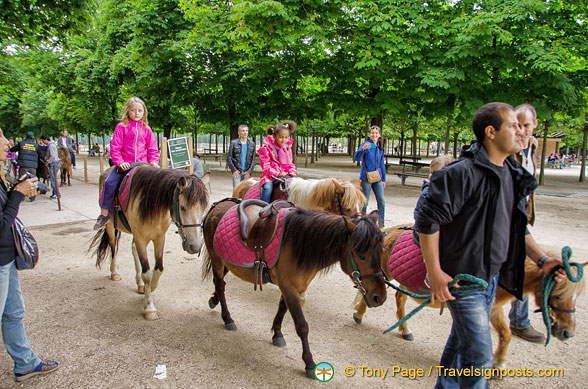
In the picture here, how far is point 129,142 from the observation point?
488cm

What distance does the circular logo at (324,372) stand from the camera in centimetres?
292

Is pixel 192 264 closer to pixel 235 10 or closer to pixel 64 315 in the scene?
pixel 64 315

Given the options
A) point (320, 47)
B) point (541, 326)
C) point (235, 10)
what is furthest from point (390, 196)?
point (541, 326)

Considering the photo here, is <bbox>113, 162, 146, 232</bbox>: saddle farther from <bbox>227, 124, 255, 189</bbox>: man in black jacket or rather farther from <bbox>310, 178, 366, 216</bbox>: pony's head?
<bbox>227, 124, 255, 189</bbox>: man in black jacket

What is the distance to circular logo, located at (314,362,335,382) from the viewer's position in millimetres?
2918

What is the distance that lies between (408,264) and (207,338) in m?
2.12

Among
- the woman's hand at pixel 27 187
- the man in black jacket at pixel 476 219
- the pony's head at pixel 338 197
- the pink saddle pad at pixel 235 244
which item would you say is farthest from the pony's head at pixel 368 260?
the woman's hand at pixel 27 187

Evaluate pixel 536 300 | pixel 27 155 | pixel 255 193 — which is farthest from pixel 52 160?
pixel 536 300

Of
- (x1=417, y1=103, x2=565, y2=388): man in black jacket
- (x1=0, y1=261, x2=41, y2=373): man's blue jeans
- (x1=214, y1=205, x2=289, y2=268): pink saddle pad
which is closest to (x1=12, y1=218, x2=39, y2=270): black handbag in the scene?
(x1=0, y1=261, x2=41, y2=373): man's blue jeans

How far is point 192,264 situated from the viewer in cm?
589

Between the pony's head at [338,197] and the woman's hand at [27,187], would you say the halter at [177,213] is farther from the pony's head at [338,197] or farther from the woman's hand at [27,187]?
the pony's head at [338,197]

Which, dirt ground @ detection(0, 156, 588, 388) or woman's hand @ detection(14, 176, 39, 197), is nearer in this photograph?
woman's hand @ detection(14, 176, 39, 197)

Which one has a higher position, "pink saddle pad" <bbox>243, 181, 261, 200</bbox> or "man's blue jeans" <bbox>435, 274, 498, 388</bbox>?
"pink saddle pad" <bbox>243, 181, 261, 200</bbox>

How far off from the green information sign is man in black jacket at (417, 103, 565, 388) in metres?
7.03
